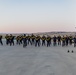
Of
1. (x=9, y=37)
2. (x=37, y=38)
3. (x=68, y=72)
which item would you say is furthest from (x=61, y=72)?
(x=9, y=37)

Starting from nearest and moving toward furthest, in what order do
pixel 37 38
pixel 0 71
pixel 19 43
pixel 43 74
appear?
pixel 43 74, pixel 0 71, pixel 37 38, pixel 19 43

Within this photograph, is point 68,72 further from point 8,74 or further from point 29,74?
point 8,74

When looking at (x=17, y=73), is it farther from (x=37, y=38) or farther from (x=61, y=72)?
(x=37, y=38)

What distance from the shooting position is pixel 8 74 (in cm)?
Answer: 1206

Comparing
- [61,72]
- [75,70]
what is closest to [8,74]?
[61,72]

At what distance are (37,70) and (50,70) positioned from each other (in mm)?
816

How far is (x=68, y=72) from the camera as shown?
1253cm

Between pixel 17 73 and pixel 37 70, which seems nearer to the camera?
pixel 17 73

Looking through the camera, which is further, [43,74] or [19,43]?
[19,43]

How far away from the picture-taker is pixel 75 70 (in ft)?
43.2

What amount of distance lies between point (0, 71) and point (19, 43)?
2287cm

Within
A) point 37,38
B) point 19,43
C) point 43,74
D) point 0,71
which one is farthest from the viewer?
point 19,43

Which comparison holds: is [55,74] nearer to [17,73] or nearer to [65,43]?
[17,73]

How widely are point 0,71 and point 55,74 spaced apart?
11.4 feet
